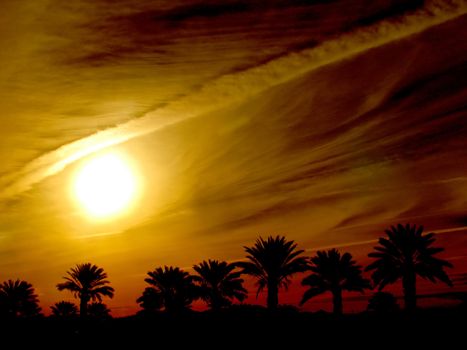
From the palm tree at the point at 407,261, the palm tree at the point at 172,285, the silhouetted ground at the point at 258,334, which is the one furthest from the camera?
the palm tree at the point at 172,285

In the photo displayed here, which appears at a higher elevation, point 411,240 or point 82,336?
point 411,240

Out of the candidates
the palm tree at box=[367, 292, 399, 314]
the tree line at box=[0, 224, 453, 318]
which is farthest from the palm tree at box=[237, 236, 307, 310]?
the palm tree at box=[367, 292, 399, 314]

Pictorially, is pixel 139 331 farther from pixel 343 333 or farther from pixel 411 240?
pixel 411 240

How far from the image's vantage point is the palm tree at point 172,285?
5297 cm

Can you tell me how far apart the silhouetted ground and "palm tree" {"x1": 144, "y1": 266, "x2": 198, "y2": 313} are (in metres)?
28.1

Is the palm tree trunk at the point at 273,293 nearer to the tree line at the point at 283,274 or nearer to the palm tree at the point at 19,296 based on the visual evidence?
the tree line at the point at 283,274

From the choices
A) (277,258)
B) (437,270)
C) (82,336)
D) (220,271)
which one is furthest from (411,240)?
(82,336)

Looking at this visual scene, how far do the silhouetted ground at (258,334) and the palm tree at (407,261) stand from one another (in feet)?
42.8

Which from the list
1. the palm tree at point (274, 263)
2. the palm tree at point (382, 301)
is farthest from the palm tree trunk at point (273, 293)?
the palm tree at point (382, 301)

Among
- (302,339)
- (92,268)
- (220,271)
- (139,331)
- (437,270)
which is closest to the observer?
(302,339)

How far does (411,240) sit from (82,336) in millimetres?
26168

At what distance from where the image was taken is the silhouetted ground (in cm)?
1838

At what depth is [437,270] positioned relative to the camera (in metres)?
37.4

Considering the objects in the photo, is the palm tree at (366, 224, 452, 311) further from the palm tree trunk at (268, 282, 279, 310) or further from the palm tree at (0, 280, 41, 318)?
the palm tree at (0, 280, 41, 318)
